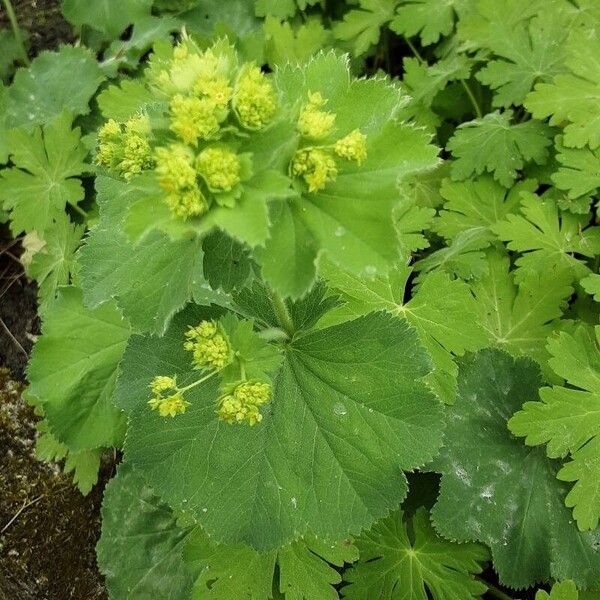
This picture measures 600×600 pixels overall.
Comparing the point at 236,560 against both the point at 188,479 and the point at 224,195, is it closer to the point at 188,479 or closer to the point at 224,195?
the point at 188,479

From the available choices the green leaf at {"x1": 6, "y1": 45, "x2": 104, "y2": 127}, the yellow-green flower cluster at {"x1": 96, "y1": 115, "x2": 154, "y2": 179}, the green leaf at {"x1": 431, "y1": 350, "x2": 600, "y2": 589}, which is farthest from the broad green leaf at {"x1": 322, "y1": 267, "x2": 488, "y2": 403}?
the green leaf at {"x1": 6, "y1": 45, "x2": 104, "y2": 127}

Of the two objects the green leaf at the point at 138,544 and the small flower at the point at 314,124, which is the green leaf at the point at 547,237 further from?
the green leaf at the point at 138,544

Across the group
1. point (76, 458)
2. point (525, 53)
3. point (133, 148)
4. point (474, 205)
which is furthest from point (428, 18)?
point (76, 458)

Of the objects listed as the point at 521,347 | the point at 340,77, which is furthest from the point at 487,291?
the point at 340,77

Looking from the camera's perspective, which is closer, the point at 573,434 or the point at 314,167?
the point at 314,167

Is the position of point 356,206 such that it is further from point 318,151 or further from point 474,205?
point 474,205

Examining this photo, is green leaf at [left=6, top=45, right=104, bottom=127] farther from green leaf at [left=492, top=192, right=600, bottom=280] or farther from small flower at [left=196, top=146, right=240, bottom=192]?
small flower at [left=196, top=146, right=240, bottom=192]

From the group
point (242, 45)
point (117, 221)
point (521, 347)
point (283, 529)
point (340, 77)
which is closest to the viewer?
point (340, 77)
